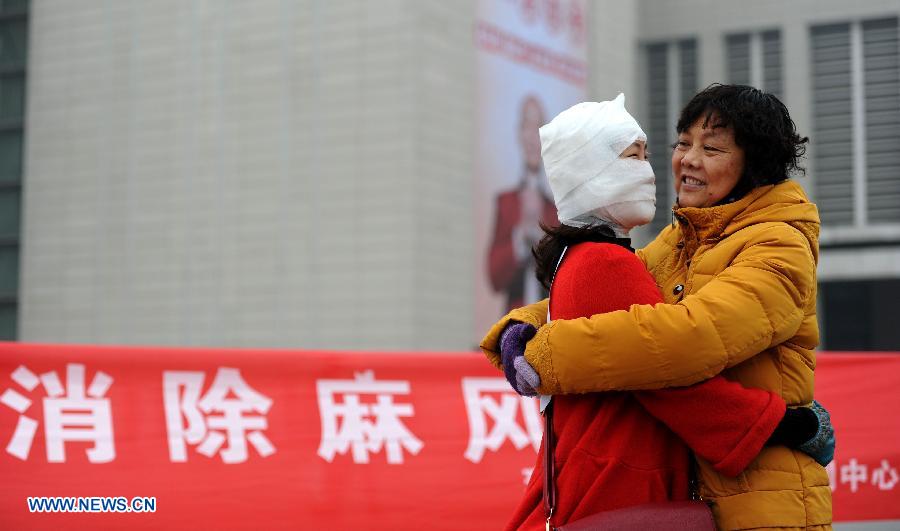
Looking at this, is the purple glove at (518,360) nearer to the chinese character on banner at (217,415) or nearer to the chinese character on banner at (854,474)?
the chinese character on banner at (217,415)

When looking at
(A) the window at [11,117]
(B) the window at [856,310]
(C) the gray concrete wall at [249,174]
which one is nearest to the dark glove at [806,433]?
(C) the gray concrete wall at [249,174]

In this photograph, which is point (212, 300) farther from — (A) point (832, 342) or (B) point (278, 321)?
(A) point (832, 342)

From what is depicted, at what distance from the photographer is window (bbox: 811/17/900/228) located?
26547 millimetres

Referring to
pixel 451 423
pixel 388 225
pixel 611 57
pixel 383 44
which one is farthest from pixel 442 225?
pixel 451 423

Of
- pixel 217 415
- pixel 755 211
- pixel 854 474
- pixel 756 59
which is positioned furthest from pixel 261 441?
pixel 756 59

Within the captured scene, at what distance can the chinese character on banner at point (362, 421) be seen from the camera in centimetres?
613

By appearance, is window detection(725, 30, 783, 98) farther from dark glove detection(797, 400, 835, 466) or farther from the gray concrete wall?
dark glove detection(797, 400, 835, 466)

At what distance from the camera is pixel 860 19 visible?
26.8 meters

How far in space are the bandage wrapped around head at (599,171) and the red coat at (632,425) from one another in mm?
146

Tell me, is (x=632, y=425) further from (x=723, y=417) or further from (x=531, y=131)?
(x=531, y=131)

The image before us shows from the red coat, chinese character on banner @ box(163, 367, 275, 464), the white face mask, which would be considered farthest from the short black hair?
chinese character on banner @ box(163, 367, 275, 464)

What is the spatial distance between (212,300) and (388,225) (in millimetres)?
3882

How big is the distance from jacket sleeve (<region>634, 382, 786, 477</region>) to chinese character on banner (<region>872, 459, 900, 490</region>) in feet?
15.4

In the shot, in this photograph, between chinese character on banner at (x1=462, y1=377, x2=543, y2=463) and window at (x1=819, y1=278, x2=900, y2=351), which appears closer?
chinese character on banner at (x1=462, y1=377, x2=543, y2=463)
